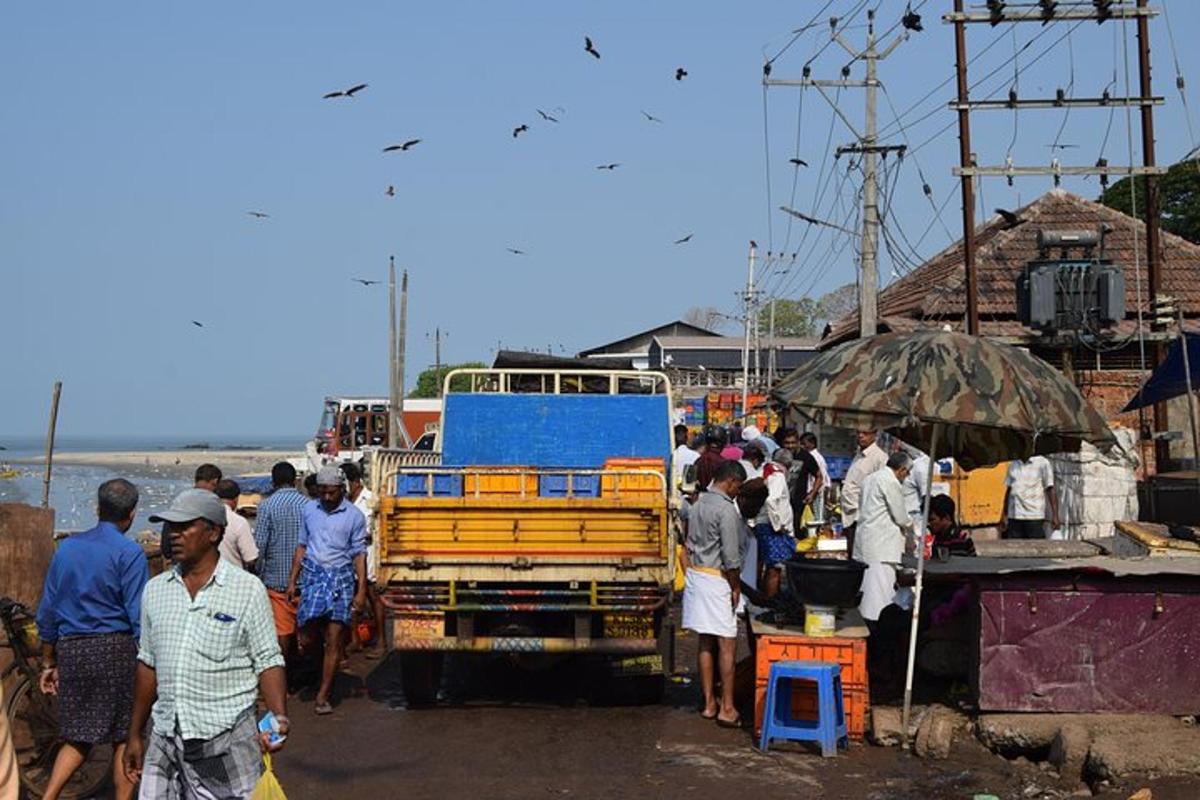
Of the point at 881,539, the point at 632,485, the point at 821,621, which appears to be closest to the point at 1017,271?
the point at 881,539

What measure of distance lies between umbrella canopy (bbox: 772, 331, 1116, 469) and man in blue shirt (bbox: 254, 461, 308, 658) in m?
3.87

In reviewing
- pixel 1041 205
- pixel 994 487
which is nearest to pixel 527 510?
pixel 994 487

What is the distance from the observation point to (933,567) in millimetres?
9984

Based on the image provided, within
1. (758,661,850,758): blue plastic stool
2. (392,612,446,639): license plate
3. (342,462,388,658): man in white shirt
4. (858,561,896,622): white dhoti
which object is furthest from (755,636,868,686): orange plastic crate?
(342,462,388,658): man in white shirt

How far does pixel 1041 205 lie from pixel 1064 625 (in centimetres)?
2174

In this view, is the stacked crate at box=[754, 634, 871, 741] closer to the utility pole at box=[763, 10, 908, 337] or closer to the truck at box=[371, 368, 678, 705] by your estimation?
the truck at box=[371, 368, 678, 705]

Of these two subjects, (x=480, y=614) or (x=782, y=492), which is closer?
(x=480, y=614)

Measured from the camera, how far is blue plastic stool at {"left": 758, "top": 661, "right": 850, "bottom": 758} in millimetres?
9234

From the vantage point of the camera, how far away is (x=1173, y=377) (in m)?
14.5

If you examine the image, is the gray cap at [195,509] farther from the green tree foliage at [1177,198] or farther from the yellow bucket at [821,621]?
the green tree foliage at [1177,198]

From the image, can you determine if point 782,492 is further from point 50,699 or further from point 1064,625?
point 50,699

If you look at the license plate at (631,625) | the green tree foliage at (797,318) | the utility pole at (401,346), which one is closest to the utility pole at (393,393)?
the utility pole at (401,346)

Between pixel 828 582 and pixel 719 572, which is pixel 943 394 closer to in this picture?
pixel 828 582

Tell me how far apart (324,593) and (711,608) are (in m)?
2.85
